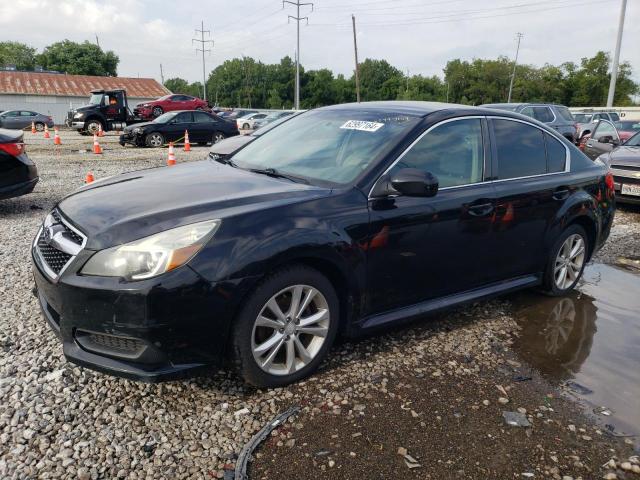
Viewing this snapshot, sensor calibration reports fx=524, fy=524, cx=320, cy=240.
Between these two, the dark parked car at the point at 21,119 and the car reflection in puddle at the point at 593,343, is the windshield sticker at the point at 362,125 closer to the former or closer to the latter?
the car reflection in puddle at the point at 593,343

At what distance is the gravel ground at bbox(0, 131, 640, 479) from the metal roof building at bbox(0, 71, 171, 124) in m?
51.7

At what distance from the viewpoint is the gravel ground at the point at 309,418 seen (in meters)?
2.50

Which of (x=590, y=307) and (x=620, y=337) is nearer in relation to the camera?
(x=620, y=337)

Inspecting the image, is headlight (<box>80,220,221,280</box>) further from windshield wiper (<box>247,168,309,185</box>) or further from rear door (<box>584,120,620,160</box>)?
rear door (<box>584,120,620,160</box>)

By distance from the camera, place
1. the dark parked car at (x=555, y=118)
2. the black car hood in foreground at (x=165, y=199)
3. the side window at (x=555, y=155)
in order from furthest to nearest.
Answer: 1. the dark parked car at (x=555, y=118)
2. the side window at (x=555, y=155)
3. the black car hood in foreground at (x=165, y=199)

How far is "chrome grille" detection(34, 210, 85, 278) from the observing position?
282 cm

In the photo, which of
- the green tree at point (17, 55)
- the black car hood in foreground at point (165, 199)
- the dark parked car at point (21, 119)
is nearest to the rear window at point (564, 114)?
the black car hood in foreground at point (165, 199)

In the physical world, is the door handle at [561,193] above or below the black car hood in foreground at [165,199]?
below

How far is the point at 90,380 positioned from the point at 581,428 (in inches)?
112

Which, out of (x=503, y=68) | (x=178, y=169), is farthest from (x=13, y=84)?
(x=503, y=68)

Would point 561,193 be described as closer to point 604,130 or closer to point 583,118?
point 604,130

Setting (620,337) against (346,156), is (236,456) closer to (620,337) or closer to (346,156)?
(346,156)

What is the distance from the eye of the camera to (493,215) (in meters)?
3.95

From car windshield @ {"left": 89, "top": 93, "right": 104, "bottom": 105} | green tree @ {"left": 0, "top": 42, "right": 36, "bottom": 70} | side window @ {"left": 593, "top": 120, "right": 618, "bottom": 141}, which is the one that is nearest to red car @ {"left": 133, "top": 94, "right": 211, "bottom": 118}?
car windshield @ {"left": 89, "top": 93, "right": 104, "bottom": 105}
